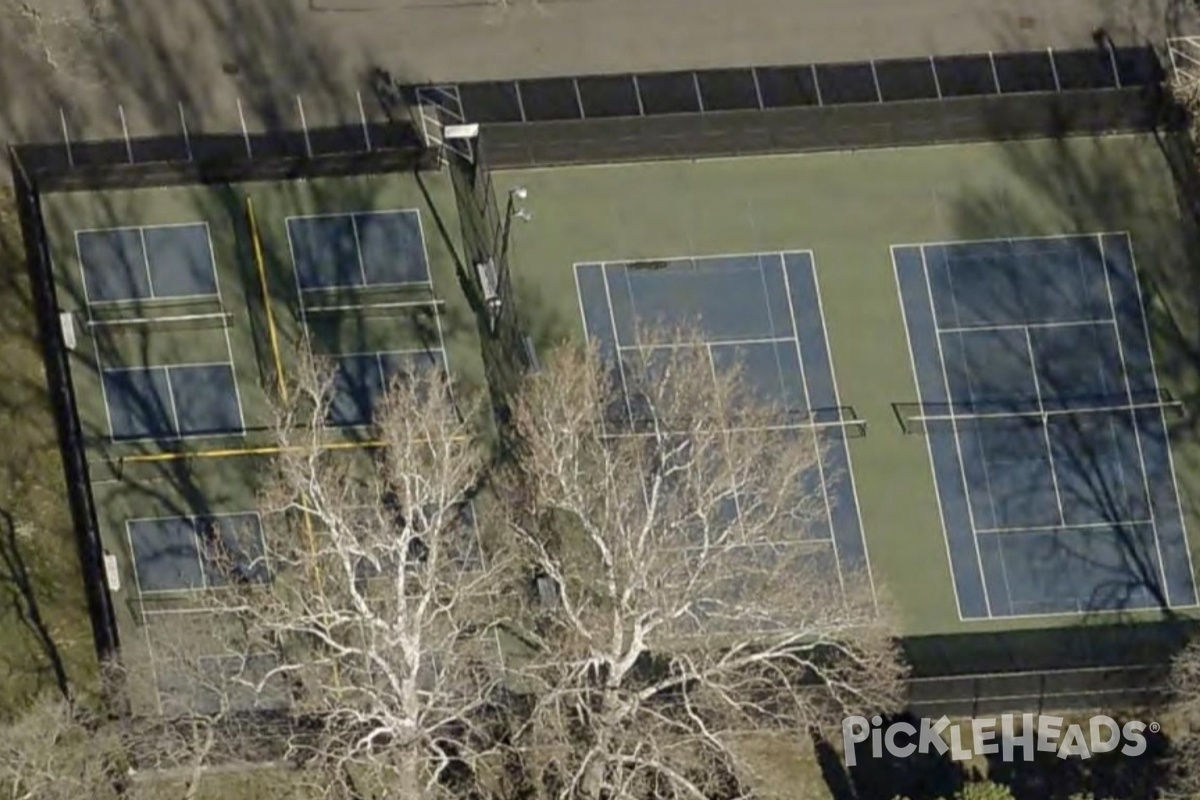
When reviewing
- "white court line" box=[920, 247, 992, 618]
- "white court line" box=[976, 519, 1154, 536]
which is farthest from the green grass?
"white court line" box=[976, 519, 1154, 536]

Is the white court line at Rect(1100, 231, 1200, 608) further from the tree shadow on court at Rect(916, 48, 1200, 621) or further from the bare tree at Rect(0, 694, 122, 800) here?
the bare tree at Rect(0, 694, 122, 800)

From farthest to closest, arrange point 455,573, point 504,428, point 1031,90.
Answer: point 1031,90 → point 504,428 → point 455,573

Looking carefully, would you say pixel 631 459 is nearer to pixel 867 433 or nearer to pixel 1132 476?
pixel 867 433

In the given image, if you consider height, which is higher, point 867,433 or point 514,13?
point 514,13

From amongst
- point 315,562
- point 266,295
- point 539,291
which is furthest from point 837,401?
point 266,295

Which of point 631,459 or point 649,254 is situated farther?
point 649,254

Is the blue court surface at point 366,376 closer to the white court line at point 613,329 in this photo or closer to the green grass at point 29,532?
the white court line at point 613,329

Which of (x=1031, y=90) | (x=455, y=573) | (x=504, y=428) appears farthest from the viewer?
(x=1031, y=90)

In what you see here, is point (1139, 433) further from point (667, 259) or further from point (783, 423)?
point (667, 259)

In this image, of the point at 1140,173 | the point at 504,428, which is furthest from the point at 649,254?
the point at 1140,173
